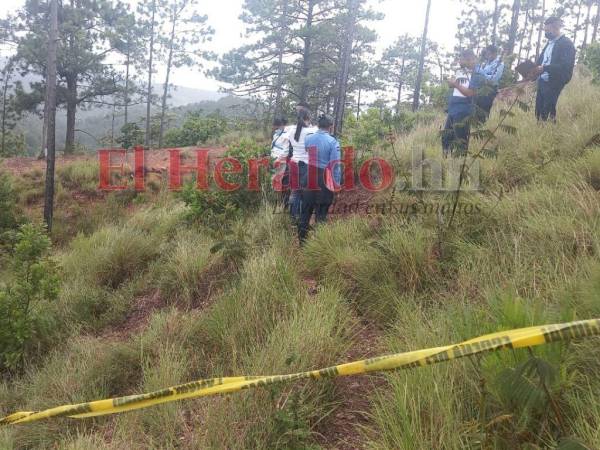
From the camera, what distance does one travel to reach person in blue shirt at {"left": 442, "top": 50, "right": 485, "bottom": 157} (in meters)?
3.61

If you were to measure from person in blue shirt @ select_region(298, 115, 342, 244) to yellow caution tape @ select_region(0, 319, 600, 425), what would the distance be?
121 inches

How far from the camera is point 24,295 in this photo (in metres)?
3.88

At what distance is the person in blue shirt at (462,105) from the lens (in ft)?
11.9

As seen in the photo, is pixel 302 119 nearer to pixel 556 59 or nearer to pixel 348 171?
pixel 348 171

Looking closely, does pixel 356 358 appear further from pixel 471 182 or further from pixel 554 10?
pixel 554 10

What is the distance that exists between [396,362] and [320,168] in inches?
144

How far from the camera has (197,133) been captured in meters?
22.6

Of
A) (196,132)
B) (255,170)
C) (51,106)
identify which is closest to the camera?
(255,170)

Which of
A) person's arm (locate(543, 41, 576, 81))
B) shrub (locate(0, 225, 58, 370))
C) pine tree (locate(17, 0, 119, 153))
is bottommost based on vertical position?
shrub (locate(0, 225, 58, 370))

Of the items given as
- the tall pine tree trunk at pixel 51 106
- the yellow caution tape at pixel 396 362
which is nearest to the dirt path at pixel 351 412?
the yellow caution tape at pixel 396 362

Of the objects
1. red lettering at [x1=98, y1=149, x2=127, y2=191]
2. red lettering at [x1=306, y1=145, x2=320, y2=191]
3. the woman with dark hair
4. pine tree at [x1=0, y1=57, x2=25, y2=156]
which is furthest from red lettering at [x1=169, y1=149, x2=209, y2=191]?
pine tree at [x1=0, y1=57, x2=25, y2=156]

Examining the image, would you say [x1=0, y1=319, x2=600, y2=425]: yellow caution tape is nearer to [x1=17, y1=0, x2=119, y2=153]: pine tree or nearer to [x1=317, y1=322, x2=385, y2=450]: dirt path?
[x1=317, y1=322, x2=385, y2=450]: dirt path

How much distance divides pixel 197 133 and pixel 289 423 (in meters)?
22.0

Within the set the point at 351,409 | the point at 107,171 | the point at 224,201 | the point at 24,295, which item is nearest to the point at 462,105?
the point at 224,201
